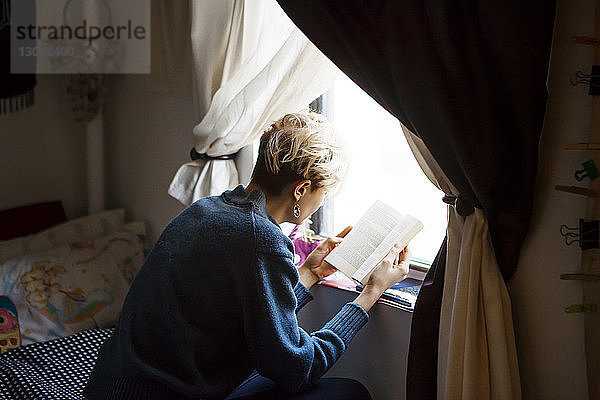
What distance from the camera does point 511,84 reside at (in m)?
1.31

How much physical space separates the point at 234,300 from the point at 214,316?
56 millimetres

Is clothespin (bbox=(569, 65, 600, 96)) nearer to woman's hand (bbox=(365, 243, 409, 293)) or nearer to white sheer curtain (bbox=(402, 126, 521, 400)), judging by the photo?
white sheer curtain (bbox=(402, 126, 521, 400))

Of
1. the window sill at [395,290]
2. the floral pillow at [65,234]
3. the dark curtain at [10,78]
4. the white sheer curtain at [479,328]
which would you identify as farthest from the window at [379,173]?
the dark curtain at [10,78]

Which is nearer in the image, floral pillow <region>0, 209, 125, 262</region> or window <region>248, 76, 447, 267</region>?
→ window <region>248, 76, 447, 267</region>

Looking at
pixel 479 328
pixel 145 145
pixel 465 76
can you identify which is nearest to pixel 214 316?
pixel 479 328

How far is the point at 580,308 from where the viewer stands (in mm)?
1341

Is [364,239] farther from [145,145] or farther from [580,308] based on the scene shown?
[145,145]

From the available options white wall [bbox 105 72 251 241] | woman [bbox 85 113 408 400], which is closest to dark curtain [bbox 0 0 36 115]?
white wall [bbox 105 72 251 241]

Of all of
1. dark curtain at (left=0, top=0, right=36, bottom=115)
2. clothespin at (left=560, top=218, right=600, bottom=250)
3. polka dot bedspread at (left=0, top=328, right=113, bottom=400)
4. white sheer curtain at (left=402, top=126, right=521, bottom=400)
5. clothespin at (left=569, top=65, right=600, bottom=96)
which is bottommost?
polka dot bedspread at (left=0, top=328, right=113, bottom=400)

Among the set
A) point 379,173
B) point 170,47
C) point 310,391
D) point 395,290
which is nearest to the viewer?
point 310,391

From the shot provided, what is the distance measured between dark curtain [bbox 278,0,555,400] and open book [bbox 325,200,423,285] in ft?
0.96

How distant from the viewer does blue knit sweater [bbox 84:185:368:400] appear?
1.44 meters

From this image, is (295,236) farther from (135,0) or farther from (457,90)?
(135,0)

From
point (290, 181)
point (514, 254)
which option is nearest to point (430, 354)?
point (514, 254)
